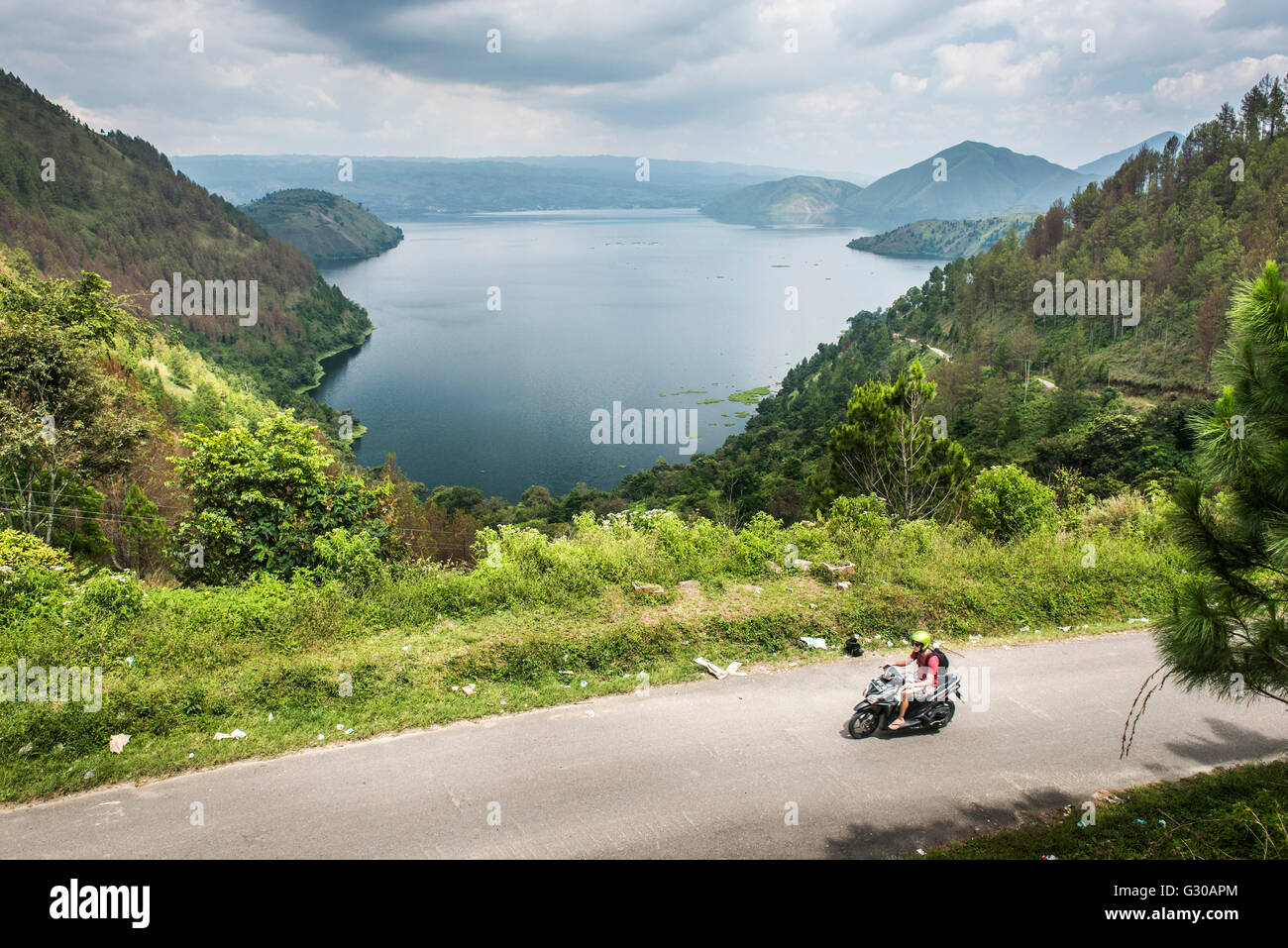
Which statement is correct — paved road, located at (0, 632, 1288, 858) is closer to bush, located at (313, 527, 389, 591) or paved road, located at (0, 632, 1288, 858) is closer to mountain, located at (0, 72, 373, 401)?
bush, located at (313, 527, 389, 591)

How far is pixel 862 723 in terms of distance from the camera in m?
8.22

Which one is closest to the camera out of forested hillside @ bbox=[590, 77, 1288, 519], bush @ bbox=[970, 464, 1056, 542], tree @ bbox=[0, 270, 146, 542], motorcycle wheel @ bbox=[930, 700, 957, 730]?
motorcycle wheel @ bbox=[930, 700, 957, 730]

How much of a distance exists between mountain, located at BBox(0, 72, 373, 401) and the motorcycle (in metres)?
95.0

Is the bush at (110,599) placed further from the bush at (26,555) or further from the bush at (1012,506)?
the bush at (1012,506)

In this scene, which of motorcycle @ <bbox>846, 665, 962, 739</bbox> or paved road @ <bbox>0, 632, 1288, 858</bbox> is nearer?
paved road @ <bbox>0, 632, 1288, 858</bbox>

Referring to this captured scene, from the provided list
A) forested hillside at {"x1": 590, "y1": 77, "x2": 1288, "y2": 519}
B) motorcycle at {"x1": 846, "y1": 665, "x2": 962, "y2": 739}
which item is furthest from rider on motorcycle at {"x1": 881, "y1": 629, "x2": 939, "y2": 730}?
forested hillside at {"x1": 590, "y1": 77, "x2": 1288, "y2": 519}

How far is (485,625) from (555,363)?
308 feet

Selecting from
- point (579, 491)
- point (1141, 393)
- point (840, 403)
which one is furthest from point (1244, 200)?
point (579, 491)

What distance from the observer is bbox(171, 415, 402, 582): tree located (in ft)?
46.1

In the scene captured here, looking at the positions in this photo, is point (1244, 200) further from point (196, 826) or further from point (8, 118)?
point (8, 118)

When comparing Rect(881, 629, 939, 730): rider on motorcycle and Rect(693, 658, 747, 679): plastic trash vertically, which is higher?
Rect(881, 629, 939, 730): rider on motorcycle

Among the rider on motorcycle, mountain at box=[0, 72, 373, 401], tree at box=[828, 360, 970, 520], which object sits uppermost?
mountain at box=[0, 72, 373, 401]

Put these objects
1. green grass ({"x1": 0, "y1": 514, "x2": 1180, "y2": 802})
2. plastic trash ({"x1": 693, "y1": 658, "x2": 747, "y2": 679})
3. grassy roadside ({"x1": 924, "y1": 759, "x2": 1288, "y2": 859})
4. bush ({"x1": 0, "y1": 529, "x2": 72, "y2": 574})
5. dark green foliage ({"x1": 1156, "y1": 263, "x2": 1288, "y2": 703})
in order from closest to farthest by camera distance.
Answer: dark green foliage ({"x1": 1156, "y1": 263, "x2": 1288, "y2": 703}) < grassy roadside ({"x1": 924, "y1": 759, "x2": 1288, "y2": 859}) < green grass ({"x1": 0, "y1": 514, "x2": 1180, "y2": 802}) < plastic trash ({"x1": 693, "y1": 658, "x2": 747, "y2": 679}) < bush ({"x1": 0, "y1": 529, "x2": 72, "y2": 574})

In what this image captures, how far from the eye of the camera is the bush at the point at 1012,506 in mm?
14984
